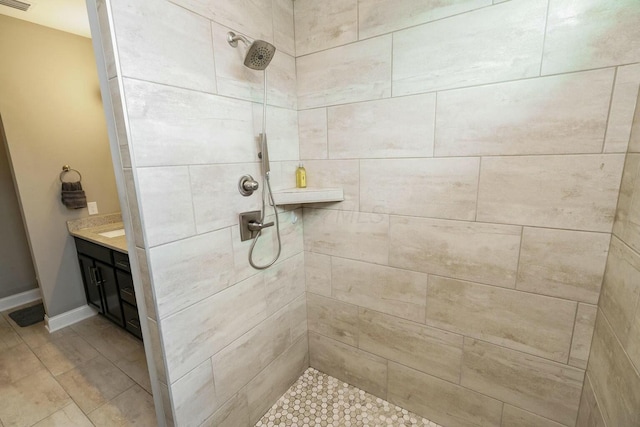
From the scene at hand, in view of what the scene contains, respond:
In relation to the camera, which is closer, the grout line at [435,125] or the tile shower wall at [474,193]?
the tile shower wall at [474,193]

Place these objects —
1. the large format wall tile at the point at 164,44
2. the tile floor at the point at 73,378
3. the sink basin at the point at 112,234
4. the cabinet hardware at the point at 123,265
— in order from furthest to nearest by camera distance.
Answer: the sink basin at the point at 112,234 → the cabinet hardware at the point at 123,265 → the tile floor at the point at 73,378 → the large format wall tile at the point at 164,44

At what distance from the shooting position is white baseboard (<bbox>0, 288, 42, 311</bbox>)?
9.07 ft

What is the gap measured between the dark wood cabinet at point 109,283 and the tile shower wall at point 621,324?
2496 millimetres

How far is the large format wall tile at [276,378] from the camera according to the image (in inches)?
59.8

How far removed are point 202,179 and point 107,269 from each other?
5.58 feet

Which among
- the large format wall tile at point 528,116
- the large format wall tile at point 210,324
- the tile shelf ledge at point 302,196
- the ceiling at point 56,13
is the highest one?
the ceiling at point 56,13

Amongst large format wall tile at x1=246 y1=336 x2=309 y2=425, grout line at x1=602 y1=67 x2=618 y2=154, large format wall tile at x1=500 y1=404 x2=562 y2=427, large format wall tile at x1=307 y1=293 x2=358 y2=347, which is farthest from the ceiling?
large format wall tile at x1=500 y1=404 x2=562 y2=427

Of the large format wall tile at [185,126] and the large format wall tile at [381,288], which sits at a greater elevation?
the large format wall tile at [185,126]

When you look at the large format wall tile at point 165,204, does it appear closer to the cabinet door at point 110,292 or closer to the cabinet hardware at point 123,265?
the cabinet hardware at point 123,265

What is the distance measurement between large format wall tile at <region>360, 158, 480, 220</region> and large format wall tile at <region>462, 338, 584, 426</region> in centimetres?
67

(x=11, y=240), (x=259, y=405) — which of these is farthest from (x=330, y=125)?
(x=11, y=240)

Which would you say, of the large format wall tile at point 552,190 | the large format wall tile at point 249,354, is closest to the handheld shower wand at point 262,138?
the large format wall tile at point 249,354

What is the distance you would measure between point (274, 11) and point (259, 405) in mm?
2172

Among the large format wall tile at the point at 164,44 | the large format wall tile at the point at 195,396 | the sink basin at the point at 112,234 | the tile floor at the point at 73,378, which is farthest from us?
the sink basin at the point at 112,234
